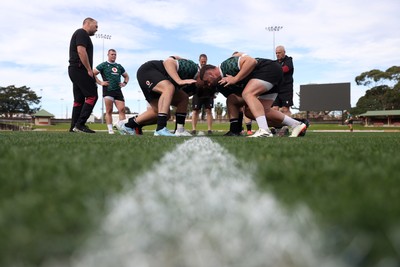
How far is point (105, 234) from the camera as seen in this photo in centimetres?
66

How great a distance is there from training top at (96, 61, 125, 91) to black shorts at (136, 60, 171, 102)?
2982 mm

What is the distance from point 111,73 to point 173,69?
12.5 feet

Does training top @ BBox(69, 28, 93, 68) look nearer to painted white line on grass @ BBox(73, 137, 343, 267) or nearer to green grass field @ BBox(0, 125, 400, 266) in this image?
green grass field @ BBox(0, 125, 400, 266)

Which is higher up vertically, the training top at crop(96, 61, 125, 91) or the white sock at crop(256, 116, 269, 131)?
the training top at crop(96, 61, 125, 91)

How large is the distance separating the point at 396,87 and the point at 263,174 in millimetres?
59097

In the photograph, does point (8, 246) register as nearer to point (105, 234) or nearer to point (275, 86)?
point (105, 234)

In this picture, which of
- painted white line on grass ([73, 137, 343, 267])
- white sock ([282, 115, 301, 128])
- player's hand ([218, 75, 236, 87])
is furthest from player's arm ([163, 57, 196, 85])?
painted white line on grass ([73, 137, 343, 267])

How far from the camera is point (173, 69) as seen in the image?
5.04 m

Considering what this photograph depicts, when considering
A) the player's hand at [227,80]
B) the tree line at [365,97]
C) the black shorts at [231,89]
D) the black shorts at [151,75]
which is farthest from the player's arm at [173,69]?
the tree line at [365,97]

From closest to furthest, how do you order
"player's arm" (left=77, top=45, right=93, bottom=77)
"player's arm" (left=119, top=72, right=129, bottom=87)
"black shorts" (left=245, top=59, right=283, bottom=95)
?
"black shorts" (left=245, top=59, right=283, bottom=95) < "player's arm" (left=77, top=45, right=93, bottom=77) < "player's arm" (left=119, top=72, right=129, bottom=87)

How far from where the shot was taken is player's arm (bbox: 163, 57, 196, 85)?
192 inches

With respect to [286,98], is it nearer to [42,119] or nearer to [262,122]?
[262,122]

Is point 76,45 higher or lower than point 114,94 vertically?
higher

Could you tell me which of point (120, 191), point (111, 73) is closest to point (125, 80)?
point (111, 73)
